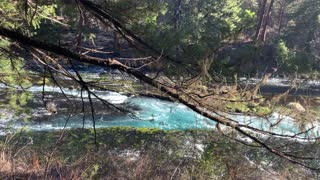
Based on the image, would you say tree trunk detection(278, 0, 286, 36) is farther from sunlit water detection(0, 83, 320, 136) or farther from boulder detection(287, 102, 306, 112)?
boulder detection(287, 102, 306, 112)

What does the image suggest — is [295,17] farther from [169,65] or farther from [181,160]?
[169,65]

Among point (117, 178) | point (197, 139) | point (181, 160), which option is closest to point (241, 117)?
point (117, 178)

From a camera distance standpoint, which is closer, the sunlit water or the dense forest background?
the dense forest background

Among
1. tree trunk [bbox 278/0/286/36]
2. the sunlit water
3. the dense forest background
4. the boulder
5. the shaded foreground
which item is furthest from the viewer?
tree trunk [bbox 278/0/286/36]

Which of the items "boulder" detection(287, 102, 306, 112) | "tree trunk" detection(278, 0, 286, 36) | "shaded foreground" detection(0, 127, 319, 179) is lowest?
"shaded foreground" detection(0, 127, 319, 179)

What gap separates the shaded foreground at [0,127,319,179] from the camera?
6.56 meters

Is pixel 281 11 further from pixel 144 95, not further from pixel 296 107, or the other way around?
pixel 144 95

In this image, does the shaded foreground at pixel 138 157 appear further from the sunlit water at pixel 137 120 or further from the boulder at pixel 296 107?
the boulder at pixel 296 107

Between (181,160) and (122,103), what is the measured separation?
6212 millimetres

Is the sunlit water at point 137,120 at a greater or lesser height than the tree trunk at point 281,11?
lesser

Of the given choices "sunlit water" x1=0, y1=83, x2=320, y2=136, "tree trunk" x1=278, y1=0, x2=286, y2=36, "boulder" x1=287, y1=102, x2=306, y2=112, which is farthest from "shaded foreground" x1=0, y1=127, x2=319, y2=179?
"tree trunk" x1=278, y1=0, x2=286, y2=36

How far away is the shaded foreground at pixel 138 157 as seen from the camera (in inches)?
258

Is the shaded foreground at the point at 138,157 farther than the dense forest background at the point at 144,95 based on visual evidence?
Yes

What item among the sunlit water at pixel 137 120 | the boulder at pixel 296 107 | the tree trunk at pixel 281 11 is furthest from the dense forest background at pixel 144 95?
the tree trunk at pixel 281 11
